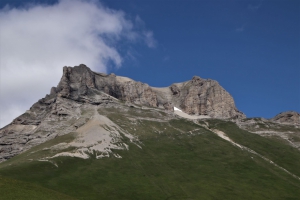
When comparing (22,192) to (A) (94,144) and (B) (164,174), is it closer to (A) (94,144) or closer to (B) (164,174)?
(B) (164,174)

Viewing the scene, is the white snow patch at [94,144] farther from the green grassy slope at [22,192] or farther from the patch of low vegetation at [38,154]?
the green grassy slope at [22,192]

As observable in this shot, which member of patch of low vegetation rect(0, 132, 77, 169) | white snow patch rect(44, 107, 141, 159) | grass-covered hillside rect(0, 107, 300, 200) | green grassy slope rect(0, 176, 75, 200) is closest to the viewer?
green grassy slope rect(0, 176, 75, 200)

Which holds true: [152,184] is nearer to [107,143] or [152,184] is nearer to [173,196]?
[173,196]

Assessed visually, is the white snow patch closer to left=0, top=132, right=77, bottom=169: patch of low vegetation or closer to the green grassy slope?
left=0, top=132, right=77, bottom=169: patch of low vegetation

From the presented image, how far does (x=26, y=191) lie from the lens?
61.0 m

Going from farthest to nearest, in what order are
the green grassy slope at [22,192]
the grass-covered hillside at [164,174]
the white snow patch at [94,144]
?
the white snow patch at [94,144] → the grass-covered hillside at [164,174] → the green grassy slope at [22,192]

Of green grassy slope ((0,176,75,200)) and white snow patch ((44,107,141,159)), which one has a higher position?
white snow patch ((44,107,141,159))

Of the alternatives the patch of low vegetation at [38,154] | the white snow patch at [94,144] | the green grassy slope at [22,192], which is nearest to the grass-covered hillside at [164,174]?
the patch of low vegetation at [38,154]

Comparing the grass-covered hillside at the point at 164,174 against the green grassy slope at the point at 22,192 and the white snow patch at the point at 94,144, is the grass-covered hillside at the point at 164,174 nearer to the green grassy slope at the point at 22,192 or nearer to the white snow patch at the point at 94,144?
Answer: the white snow patch at the point at 94,144

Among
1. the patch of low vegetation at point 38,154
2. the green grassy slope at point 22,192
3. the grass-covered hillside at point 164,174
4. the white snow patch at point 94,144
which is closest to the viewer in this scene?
the green grassy slope at point 22,192

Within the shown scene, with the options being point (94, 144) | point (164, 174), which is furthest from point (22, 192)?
point (94, 144)

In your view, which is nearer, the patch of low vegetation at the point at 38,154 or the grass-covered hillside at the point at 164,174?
the grass-covered hillside at the point at 164,174

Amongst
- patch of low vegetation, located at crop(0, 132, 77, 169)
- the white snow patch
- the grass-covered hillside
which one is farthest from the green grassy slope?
the white snow patch

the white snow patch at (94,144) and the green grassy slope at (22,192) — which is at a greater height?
the white snow patch at (94,144)
